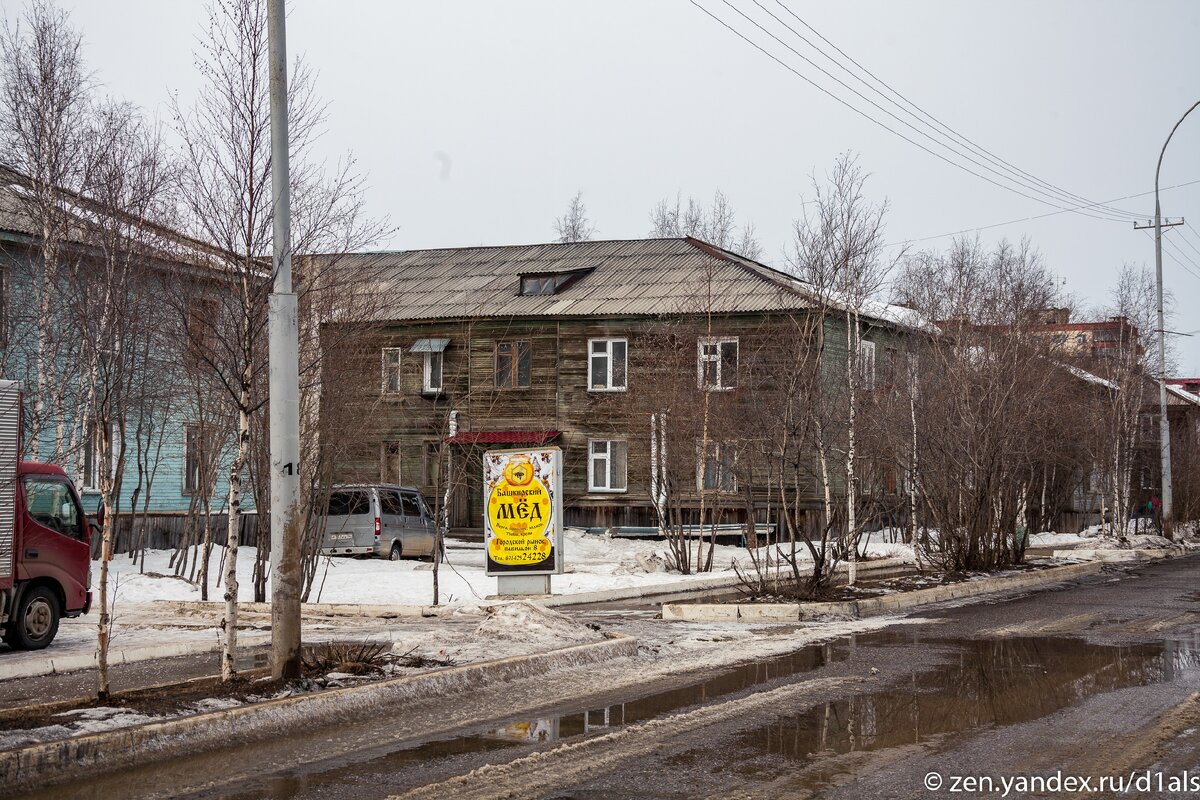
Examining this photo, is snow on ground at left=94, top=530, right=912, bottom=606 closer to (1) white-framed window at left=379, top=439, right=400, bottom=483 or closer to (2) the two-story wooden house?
(2) the two-story wooden house

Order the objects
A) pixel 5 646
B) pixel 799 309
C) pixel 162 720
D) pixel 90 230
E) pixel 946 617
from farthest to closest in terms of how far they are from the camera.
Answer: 1. pixel 799 309
2. pixel 90 230
3. pixel 946 617
4. pixel 5 646
5. pixel 162 720

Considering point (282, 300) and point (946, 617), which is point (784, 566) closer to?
point (946, 617)

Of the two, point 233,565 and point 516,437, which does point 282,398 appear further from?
point 516,437

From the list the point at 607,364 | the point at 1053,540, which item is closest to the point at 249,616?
the point at 607,364

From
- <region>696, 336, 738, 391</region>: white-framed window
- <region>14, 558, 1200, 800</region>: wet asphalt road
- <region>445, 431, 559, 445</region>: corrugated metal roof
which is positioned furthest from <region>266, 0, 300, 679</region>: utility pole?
<region>445, 431, 559, 445</region>: corrugated metal roof

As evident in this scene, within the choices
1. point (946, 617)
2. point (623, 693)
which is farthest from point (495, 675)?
point (946, 617)

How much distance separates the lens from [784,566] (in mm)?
26969

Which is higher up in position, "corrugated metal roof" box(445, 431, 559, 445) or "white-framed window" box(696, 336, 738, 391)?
"white-framed window" box(696, 336, 738, 391)

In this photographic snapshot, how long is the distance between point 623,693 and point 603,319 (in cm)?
3033

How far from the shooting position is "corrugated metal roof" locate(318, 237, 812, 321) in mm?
39312

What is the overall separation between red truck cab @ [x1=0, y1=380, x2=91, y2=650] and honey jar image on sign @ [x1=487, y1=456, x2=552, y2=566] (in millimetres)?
6613

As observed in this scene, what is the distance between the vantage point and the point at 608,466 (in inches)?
1601

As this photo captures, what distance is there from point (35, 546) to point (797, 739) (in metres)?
10.2

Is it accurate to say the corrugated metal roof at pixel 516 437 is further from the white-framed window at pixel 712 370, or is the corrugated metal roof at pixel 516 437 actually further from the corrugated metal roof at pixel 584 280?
the white-framed window at pixel 712 370
